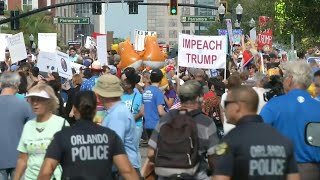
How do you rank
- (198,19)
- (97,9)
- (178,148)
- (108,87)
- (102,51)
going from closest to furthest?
(178,148) → (108,87) → (102,51) → (97,9) → (198,19)

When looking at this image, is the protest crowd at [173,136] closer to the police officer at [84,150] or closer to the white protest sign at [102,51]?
the police officer at [84,150]

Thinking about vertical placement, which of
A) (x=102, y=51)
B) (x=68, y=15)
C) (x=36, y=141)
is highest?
(x=36, y=141)

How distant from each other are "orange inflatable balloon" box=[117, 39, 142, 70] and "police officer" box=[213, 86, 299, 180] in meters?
17.9

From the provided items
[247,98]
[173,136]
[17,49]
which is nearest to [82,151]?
[173,136]

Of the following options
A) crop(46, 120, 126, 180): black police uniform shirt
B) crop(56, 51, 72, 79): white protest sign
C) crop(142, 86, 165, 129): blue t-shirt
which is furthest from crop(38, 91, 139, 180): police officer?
crop(56, 51, 72, 79): white protest sign

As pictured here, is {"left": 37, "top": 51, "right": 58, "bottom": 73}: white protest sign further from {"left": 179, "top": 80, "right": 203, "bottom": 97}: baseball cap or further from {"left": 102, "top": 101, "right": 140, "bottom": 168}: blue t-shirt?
{"left": 179, "top": 80, "right": 203, "bottom": 97}: baseball cap

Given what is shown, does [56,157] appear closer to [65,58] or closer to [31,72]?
[31,72]

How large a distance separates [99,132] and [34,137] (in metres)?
1.17

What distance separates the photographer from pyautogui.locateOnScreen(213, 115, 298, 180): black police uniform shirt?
6078 mm

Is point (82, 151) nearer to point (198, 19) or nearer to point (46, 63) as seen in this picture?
point (46, 63)

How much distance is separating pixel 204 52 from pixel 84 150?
13.4 m

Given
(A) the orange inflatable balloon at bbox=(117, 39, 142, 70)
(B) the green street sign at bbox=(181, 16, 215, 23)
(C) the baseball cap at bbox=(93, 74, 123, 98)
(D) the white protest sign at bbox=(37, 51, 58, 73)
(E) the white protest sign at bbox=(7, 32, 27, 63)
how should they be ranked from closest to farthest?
(C) the baseball cap at bbox=(93, 74, 123, 98) < (D) the white protest sign at bbox=(37, 51, 58, 73) < (E) the white protest sign at bbox=(7, 32, 27, 63) < (A) the orange inflatable balloon at bbox=(117, 39, 142, 70) < (B) the green street sign at bbox=(181, 16, 215, 23)

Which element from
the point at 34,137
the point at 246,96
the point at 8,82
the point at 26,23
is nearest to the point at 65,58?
the point at 8,82

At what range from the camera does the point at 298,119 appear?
26.7 feet
